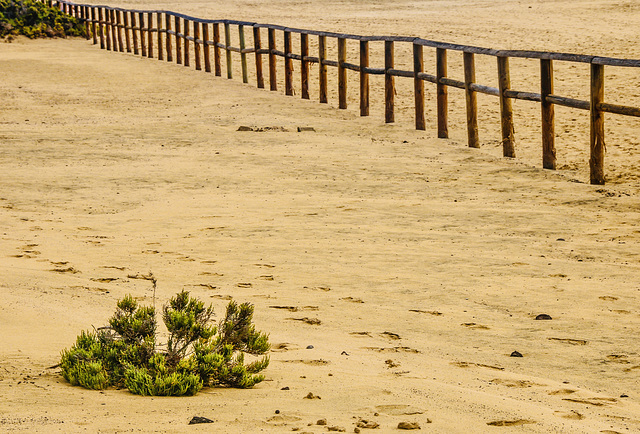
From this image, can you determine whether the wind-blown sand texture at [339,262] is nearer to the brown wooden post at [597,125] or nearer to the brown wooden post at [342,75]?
the brown wooden post at [597,125]

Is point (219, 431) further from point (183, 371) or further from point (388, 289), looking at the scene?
point (388, 289)

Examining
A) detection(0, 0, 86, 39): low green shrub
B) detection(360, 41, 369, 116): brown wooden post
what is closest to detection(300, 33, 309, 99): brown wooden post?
detection(360, 41, 369, 116): brown wooden post

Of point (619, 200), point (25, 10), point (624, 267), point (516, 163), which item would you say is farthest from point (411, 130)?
point (25, 10)

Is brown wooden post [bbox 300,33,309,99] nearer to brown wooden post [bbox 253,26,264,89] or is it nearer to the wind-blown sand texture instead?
brown wooden post [bbox 253,26,264,89]

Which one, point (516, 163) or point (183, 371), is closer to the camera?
point (183, 371)

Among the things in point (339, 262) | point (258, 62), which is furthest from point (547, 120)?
point (258, 62)

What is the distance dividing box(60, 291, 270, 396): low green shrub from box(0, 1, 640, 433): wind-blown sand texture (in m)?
0.10

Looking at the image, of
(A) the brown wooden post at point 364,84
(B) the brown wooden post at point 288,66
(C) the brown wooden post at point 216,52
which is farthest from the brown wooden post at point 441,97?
(C) the brown wooden post at point 216,52

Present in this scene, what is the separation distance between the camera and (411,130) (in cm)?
1393

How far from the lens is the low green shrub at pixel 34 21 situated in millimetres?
31672

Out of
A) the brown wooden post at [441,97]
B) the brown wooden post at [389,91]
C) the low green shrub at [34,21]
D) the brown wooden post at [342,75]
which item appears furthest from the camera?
the low green shrub at [34,21]

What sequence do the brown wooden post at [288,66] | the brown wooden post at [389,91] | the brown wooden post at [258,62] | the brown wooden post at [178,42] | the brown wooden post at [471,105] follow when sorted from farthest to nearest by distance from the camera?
the brown wooden post at [178,42] → the brown wooden post at [258,62] → the brown wooden post at [288,66] → the brown wooden post at [389,91] → the brown wooden post at [471,105]

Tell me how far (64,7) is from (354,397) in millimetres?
34967

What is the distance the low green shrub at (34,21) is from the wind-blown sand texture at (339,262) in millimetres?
17748
